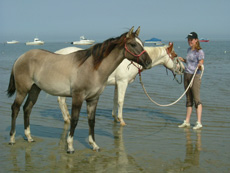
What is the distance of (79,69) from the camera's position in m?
5.93

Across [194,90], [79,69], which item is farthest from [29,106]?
[194,90]

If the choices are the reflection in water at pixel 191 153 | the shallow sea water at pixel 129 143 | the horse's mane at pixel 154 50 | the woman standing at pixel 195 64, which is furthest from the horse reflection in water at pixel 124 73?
the reflection in water at pixel 191 153

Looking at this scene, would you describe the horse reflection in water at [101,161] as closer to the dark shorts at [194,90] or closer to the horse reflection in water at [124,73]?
the horse reflection in water at [124,73]

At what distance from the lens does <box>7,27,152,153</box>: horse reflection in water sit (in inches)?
230

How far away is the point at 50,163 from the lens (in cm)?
553

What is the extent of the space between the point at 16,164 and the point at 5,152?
73 cm

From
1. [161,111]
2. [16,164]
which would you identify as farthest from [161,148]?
[161,111]

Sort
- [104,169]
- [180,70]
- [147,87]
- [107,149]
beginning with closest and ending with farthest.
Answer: [104,169]
[107,149]
[180,70]
[147,87]

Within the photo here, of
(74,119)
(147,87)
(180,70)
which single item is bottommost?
(147,87)

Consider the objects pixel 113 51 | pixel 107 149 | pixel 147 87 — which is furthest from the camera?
pixel 147 87

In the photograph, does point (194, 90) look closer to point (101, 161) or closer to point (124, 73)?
point (124, 73)

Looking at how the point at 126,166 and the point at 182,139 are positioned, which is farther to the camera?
the point at 182,139

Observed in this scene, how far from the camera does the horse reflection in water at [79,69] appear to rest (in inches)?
230

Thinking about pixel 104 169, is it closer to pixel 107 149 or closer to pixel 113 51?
pixel 107 149
